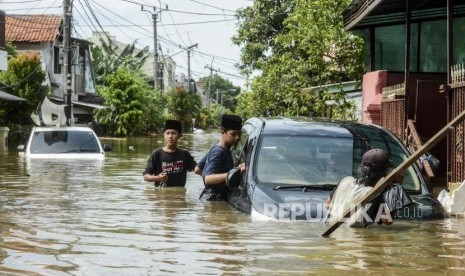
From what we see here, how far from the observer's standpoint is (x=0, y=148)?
30.3 metres

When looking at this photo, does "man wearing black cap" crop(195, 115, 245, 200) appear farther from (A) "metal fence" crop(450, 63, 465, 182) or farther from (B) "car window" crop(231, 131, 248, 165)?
(A) "metal fence" crop(450, 63, 465, 182)

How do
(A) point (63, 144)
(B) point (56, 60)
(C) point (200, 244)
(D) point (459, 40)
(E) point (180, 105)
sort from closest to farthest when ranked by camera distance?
1. (C) point (200, 244)
2. (D) point (459, 40)
3. (A) point (63, 144)
4. (B) point (56, 60)
5. (E) point (180, 105)

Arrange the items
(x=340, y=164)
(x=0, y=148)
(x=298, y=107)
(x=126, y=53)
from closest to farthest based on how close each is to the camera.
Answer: (x=340, y=164), (x=298, y=107), (x=0, y=148), (x=126, y=53)

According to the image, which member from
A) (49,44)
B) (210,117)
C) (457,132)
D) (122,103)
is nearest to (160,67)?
(210,117)

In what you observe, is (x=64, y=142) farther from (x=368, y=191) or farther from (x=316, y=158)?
(x=368, y=191)

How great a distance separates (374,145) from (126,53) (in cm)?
5540

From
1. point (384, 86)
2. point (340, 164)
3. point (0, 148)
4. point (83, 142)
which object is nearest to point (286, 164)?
point (340, 164)

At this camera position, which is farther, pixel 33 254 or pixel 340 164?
pixel 340 164

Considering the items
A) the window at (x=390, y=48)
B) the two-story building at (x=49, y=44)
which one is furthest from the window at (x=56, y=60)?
the window at (x=390, y=48)

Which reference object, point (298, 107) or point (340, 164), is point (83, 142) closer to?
point (298, 107)

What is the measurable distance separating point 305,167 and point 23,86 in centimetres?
3192

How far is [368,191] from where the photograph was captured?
6.83 meters

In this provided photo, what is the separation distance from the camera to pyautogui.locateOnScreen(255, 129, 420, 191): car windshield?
27.8 ft

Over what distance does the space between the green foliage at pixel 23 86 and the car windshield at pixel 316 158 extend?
30.1 m
